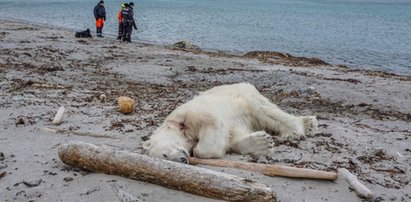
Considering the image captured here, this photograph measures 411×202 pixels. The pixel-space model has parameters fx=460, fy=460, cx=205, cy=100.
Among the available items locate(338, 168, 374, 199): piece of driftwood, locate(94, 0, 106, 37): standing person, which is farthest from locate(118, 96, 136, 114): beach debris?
locate(94, 0, 106, 37): standing person

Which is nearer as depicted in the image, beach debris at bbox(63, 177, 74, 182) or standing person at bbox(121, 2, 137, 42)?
beach debris at bbox(63, 177, 74, 182)

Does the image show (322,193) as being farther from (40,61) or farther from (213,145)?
(40,61)

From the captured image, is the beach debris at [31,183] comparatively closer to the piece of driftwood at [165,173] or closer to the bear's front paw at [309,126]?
the piece of driftwood at [165,173]

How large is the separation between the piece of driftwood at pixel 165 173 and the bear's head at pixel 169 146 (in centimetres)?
19

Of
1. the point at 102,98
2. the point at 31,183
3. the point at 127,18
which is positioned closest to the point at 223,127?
the point at 31,183

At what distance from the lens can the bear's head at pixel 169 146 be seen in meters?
4.54

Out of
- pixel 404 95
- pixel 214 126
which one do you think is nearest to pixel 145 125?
pixel 214 126

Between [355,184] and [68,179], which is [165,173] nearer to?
[68,179]

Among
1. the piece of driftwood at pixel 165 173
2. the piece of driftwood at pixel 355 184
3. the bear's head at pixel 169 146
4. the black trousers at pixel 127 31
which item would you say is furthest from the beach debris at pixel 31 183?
the black trousers at pixel 127 31

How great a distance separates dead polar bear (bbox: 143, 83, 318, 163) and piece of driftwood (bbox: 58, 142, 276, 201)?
24 centimetres

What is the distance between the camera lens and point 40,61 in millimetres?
14289

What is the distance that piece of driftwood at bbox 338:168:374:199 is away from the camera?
14.6ft

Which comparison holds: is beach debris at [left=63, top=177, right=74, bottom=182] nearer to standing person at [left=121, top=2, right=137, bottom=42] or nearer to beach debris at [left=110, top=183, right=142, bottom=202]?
beach debris at [left=110, top=183, right=142, bottom=202]

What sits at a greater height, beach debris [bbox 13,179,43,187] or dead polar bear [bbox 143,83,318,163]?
dead polar bear [bbox 143,83,318,163]
